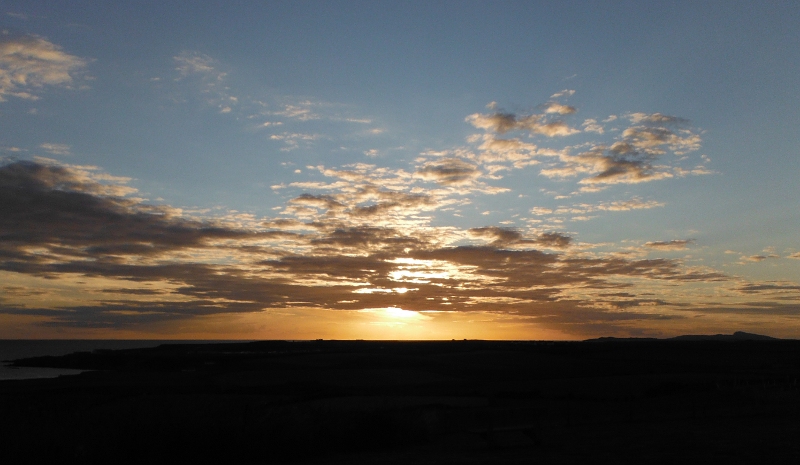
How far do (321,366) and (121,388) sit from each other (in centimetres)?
2557

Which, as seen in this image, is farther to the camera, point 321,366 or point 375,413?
point 321,366

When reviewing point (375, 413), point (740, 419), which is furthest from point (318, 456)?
point (740, 419)

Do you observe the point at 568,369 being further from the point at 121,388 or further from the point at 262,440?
the point at 262,440

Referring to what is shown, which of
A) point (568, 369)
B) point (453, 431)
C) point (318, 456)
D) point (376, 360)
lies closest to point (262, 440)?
point (318, 456)

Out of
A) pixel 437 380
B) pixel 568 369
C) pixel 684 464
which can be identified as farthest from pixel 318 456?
pixel 568 369

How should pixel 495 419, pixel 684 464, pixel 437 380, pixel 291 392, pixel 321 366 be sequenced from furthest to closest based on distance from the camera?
pixel 321 366, pixel 437 380, pixel 291 392, pixel 495 419, pixel 684 464

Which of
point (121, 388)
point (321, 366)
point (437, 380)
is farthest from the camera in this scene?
point (321, 366)

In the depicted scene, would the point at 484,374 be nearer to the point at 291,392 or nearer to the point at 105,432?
the point at 291,392

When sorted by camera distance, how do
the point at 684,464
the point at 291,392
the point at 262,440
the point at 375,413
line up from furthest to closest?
the point at 291,392, the point at 375,413, the point at 262,440, the point at 684,464

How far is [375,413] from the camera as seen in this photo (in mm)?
16750

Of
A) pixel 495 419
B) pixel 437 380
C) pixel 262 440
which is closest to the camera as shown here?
pixel 262 440

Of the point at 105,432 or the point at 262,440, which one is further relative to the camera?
the point at 262,440

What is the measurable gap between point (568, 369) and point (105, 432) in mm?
51720

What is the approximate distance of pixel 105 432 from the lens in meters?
13.0
